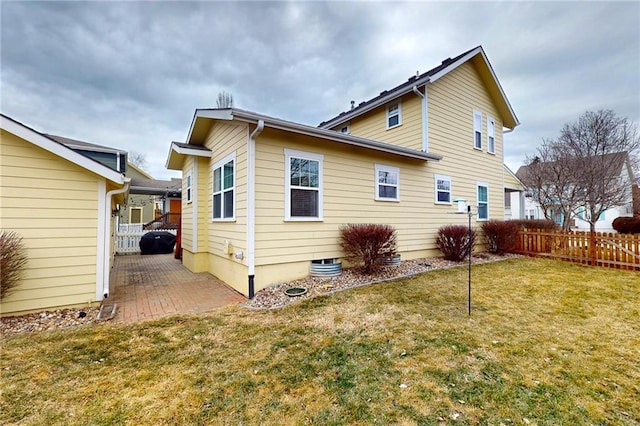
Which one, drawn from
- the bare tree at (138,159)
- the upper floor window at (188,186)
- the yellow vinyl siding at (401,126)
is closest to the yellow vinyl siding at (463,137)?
the yellow vinyl siding at (401,126)

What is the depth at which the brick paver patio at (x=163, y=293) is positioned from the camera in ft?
16.3

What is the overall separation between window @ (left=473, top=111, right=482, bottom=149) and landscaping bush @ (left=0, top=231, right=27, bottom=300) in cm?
1354

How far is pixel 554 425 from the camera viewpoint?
A: 6.98 feet

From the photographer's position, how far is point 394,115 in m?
10.8

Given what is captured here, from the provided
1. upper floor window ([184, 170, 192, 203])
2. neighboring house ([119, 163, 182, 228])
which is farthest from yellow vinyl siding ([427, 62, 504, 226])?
neighboring house ([119, 163, 182, 228])

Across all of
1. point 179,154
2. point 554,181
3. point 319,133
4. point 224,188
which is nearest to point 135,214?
point 179,154

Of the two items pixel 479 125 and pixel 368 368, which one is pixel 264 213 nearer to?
pixel 368 368

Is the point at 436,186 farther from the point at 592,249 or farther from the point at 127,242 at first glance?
the point at 127,242

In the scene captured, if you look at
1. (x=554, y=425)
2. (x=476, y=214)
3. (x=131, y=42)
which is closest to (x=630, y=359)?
(x=554, y=425)

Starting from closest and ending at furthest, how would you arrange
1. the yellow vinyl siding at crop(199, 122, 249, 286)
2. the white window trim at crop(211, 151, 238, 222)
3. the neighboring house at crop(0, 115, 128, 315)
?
the neighboring house at crop(0, 115, 128, 315) < the yellow vinyl siding at crop(199, 122, 249, 286) < the white window trim at crop(211, 151, 238, 222)

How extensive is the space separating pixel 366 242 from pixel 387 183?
240 cm

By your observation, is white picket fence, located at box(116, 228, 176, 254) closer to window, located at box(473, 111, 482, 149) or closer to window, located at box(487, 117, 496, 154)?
window, located at box(473, 111, 482, 149)

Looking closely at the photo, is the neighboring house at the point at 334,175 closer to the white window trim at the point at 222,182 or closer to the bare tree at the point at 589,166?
the white window trim at the point at 222,182

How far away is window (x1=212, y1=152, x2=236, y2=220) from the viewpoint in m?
6.57
